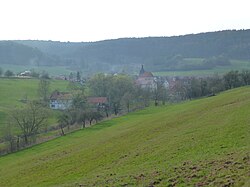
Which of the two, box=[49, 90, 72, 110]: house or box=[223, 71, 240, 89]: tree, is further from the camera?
box=[49, 90, 72, 110]: house

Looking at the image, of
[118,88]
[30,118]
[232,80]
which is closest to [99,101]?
[118,88]

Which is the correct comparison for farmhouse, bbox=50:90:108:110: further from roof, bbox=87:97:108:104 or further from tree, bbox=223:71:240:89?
tree, bbox=223:71:240:89

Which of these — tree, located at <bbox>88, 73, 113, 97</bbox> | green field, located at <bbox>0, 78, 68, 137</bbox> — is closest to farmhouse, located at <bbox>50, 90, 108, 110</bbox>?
green field, located at <bbox>0, 78, 68, 137</bbox>

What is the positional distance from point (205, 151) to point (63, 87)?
12457 cm

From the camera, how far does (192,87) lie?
332 feet

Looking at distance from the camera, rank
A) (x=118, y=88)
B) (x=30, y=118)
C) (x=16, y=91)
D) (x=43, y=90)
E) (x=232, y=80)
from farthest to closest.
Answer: (x=16, y=91) → (x=43, y=90) → (x=118, y=88) → (x=232, y=80) → (x=30, y=118)

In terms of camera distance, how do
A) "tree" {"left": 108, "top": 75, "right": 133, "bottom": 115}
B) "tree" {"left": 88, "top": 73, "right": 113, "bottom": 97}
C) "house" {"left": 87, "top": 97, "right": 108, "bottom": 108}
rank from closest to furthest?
"house" {"left": 87, "top": 97, "right": 108, "bottom": 108} < "tree" {"left": 108, "top": 75, "right": 133, "bottom": 115} < "tree" {"left": 88, "top": 73, "right": 113, "bottom": 97}

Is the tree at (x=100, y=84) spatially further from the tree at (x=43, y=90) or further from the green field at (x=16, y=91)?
the green field at (x=16, y=91)

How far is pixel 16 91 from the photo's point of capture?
124m

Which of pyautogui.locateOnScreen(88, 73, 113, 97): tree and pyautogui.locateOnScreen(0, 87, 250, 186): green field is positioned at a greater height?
pyautogui.locateOnScreen(88, 73, 113, 97): tree

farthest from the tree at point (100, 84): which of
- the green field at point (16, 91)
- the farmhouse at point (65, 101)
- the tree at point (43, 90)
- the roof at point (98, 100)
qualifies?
the green field at point (16, 91)

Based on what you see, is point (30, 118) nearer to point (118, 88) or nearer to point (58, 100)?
point (118, 88)

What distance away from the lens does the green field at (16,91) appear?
10744 centimetres

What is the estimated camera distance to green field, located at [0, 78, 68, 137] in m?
107
